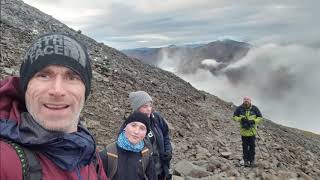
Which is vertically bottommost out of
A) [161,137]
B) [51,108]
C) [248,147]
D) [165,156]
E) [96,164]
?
[248,147]

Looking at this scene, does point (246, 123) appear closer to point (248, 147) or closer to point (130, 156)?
point (248, 147)

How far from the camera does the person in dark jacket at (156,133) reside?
7684 mm

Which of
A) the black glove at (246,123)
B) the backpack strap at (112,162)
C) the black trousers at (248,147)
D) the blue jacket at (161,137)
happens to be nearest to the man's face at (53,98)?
the backpack strap at (112,162)

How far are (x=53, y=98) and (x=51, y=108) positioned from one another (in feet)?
0.18

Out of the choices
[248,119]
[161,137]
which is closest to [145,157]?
[161,137]

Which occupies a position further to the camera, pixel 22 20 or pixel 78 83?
pixel 22 20

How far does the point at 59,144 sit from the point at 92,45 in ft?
82.1

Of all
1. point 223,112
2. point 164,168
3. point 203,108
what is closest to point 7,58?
point 164,168

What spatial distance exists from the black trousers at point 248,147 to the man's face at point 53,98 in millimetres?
13925

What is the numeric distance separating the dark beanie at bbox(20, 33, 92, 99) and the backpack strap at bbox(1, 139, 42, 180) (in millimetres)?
415

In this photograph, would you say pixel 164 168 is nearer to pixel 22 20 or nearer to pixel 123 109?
pixel 123 109

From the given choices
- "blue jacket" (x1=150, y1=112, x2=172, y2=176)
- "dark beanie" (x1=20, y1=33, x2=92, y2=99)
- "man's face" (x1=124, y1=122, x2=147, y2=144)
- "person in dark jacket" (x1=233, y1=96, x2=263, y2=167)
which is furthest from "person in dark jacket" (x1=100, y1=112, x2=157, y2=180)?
"person in dark jacket" (x1=233, y1=96, x2=263, y2=167)

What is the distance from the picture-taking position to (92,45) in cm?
2705

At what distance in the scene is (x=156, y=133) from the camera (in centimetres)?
792
